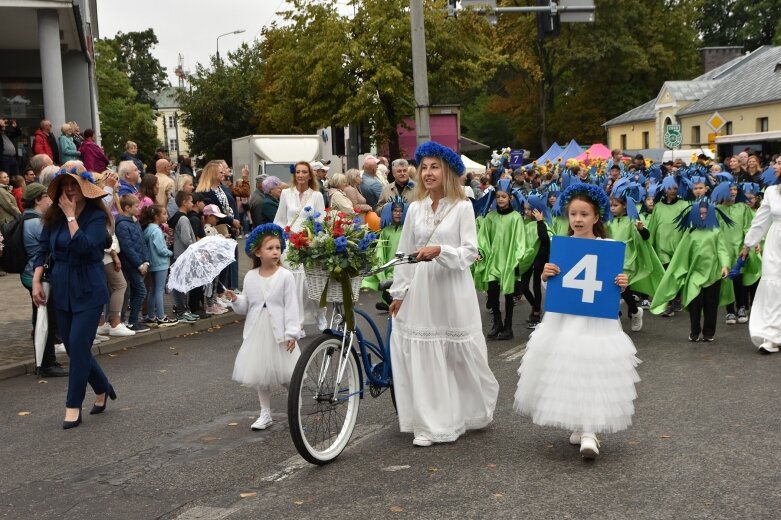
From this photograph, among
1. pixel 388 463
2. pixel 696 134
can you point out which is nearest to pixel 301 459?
pixel 388 463

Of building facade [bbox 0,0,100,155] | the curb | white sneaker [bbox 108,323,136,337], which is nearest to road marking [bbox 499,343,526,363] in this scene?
the curb

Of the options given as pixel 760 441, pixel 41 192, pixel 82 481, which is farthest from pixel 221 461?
pixel 41 192

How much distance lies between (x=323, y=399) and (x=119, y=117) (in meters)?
74.1

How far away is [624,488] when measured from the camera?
Result: 5770mm

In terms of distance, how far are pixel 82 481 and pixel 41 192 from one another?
5.11 m

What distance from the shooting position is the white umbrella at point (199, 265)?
12000 mm

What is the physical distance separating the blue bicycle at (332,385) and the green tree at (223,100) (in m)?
51.4

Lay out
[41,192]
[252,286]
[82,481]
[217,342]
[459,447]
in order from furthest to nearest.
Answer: [217,342], [41,192], [252,286], [459,447], [82,481]

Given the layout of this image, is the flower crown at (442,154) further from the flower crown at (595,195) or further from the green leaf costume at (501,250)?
the green leaf costume at (501,250)

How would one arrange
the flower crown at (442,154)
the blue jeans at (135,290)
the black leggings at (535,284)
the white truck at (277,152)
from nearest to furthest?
the flower crown at (442,154)
the blue jeans at (135,290)
the black leggings at (535,284)
the white truck at (277,152)

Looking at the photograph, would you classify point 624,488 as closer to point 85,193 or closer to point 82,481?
point 82,481

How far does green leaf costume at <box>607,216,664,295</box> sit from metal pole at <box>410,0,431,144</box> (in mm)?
7140

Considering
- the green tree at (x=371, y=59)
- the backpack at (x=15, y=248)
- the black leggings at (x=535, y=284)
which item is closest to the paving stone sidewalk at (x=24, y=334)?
the backpack at (x=15, y=248)

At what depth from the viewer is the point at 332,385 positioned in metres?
6.53
